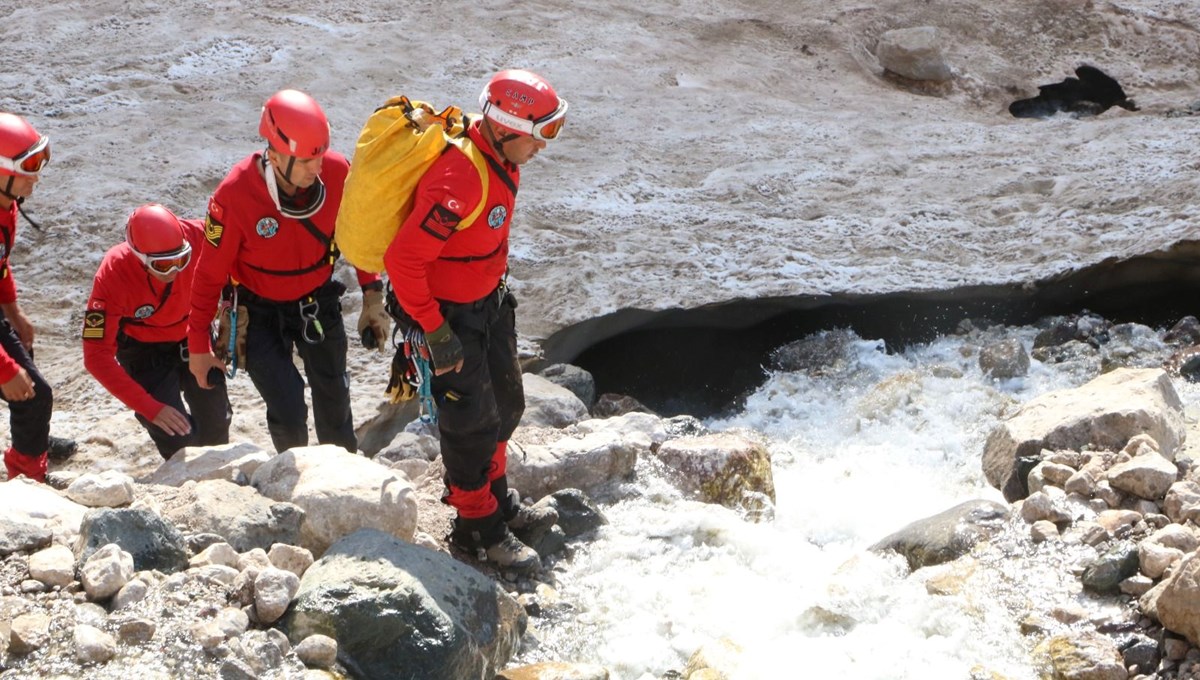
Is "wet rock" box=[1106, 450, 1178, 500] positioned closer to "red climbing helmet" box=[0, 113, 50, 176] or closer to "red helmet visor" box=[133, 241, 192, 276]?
"red helmet visor" box=[133, 241, 192, 276]

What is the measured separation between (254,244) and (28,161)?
44.4 inches

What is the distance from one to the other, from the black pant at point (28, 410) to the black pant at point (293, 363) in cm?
96

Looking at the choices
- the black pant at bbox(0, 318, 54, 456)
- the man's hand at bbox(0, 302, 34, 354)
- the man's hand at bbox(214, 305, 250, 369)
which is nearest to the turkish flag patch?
the man's hand at bbox(214, 305, 250, 369)

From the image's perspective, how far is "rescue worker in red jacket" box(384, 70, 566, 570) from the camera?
373 centimetres

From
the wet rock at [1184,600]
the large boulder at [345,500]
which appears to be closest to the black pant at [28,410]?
the large boulder at [345,500]

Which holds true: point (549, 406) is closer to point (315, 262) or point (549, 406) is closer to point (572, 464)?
point (572, 464)

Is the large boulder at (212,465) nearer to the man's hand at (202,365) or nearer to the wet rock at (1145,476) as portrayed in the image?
the man's hand at (202,365)

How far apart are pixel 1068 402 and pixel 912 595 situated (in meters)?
1.74

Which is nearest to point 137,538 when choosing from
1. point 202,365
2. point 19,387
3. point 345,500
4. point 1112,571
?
point 345,500

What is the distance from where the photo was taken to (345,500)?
13.3 ft

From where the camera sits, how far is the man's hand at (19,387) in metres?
4.86

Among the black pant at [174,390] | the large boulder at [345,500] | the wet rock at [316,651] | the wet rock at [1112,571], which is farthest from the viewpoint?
the black pant at [174,390]

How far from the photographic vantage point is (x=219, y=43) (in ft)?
35.3

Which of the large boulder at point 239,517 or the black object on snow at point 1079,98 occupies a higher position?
the large boulder at point 239,517
